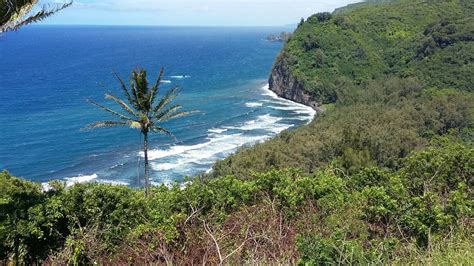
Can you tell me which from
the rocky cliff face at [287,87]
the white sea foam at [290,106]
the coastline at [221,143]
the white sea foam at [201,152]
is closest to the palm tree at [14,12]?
the coastline at [221,143]

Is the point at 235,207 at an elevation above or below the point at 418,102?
above

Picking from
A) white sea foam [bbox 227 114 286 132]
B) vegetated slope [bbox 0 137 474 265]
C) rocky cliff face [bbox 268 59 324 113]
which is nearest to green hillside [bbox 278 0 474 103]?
rocky cliff face [bbox 268 59 324 113]

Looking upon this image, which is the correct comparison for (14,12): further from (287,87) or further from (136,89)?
(287,87)

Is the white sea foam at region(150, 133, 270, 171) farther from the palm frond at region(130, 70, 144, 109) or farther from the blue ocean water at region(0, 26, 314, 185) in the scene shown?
the palm frond at region(130, 70, 144, 109)

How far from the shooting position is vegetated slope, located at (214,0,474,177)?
48.3m

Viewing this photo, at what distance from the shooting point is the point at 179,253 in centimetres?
903

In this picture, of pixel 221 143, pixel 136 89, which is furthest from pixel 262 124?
pixel 136 89

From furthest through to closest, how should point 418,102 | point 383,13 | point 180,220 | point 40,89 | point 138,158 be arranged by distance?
point 383,13, point 40,89, point 418,102, point 138,158, point 180,220

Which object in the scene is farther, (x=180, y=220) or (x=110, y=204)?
(x=110, y=204)

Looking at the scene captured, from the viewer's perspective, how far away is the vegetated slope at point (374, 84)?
158ft

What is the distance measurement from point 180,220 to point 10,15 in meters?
7.47

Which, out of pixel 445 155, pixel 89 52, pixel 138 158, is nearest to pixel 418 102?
pixel 138 158

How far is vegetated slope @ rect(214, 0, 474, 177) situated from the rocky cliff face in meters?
0.24

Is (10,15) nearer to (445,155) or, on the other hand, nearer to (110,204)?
(110,204)
